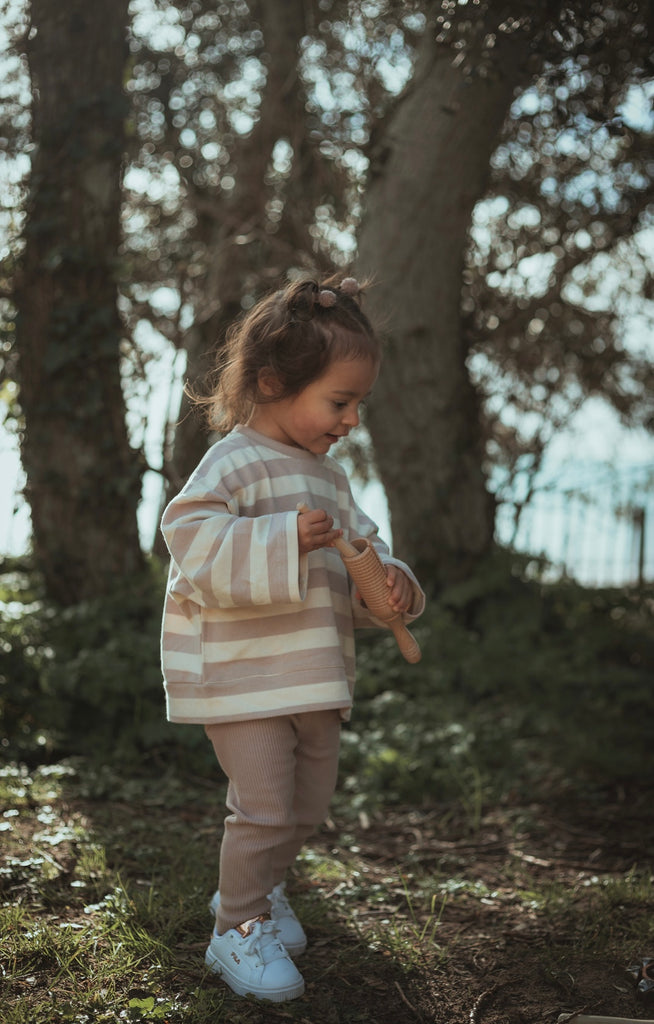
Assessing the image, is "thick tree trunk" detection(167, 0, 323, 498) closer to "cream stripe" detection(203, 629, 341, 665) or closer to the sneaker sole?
"cream stripe" detection(203, 629, 341, 665)

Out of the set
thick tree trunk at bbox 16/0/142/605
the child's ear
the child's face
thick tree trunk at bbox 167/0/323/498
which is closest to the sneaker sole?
the child's face

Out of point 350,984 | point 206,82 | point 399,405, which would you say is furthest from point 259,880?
point 206,82

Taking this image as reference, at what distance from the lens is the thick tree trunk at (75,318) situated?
16.1 feet

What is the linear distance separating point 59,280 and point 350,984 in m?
3.86

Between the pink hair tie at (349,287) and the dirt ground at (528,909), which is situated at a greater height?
the pink hair tie at (349,287)

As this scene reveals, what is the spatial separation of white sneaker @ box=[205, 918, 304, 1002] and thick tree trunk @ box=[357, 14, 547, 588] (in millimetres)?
3397

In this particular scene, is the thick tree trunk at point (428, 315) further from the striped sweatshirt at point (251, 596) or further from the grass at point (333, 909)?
the striped sweatshirt at point (251, 596)

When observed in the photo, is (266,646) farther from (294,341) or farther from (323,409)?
(294,341)

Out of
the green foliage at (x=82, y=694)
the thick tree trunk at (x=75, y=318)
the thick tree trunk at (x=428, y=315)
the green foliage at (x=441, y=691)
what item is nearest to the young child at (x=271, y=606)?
the green foliage at (x=441, y=691)

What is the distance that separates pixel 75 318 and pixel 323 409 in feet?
9.83

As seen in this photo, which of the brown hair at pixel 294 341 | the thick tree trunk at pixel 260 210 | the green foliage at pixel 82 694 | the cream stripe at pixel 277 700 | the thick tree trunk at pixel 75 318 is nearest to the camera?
the cream stripe at pixel 277 700

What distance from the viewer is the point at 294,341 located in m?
2.34

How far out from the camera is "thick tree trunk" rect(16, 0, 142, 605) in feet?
16.1

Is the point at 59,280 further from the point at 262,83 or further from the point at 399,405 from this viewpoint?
the point at 262,83
